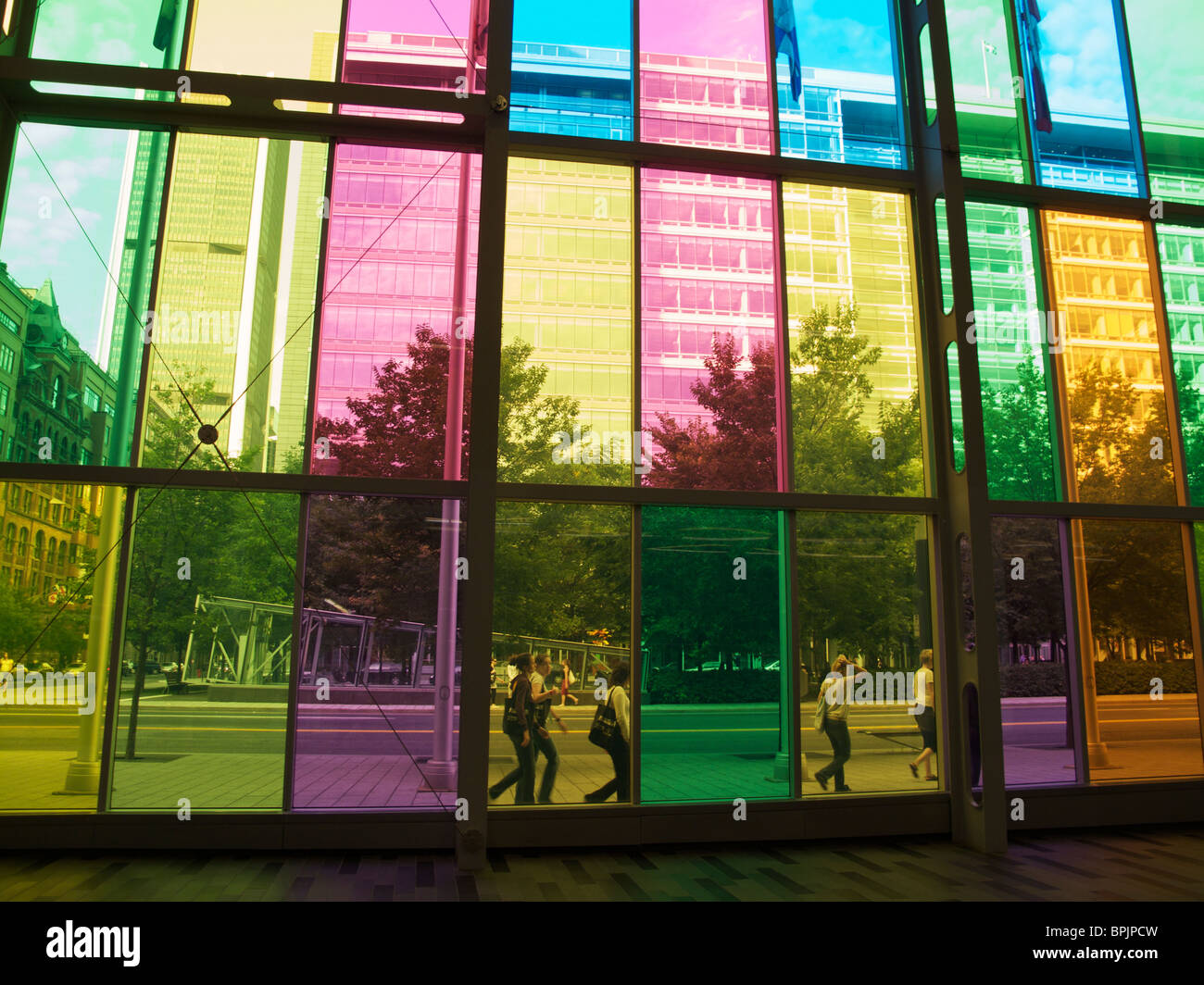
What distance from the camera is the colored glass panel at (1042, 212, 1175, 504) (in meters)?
7.14

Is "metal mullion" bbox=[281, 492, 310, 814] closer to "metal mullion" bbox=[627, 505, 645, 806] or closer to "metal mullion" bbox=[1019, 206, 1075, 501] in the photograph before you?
"metal mullion" bbox=[627, 505, 645, 806]

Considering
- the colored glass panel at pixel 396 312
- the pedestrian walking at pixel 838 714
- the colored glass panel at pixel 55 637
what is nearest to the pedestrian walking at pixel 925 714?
the pedestrian walking at pixel 838 714

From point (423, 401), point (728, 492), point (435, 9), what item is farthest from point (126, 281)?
point (728, 492)

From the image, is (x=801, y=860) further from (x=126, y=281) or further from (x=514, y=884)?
(x=126, y=281)

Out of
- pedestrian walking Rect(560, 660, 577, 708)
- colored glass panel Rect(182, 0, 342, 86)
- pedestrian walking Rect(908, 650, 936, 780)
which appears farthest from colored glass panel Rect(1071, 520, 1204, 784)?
colored glass panel Rect(182, 0, 342, 86)

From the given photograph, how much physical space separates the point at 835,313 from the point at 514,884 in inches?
190

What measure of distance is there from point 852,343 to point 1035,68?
324cm

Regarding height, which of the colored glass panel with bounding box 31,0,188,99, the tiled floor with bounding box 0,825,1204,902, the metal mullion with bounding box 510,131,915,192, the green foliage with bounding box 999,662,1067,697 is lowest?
the tiled floor with bounding box 0,825,1204,902

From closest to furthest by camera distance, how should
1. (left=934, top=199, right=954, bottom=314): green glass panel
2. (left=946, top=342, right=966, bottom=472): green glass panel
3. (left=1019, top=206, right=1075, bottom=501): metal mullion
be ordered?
(left=946, top=342, right=966, bottom=472): green glass panel, (left=934, top=199, right=954, bottom=314): green glass panel, (left=1019, top=206, right=1075, bottom=501): metal mullion

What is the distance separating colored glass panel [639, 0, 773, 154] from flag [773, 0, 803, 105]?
0.14 metres

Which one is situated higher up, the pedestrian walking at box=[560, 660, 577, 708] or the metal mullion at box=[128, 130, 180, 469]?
the metal mullion at box=[128, 130, 180, 469]

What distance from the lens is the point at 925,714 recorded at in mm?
6426

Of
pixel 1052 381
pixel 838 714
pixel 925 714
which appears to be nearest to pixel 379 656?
pixel 838 714

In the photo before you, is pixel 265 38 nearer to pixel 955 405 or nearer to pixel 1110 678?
pixel 955 405
